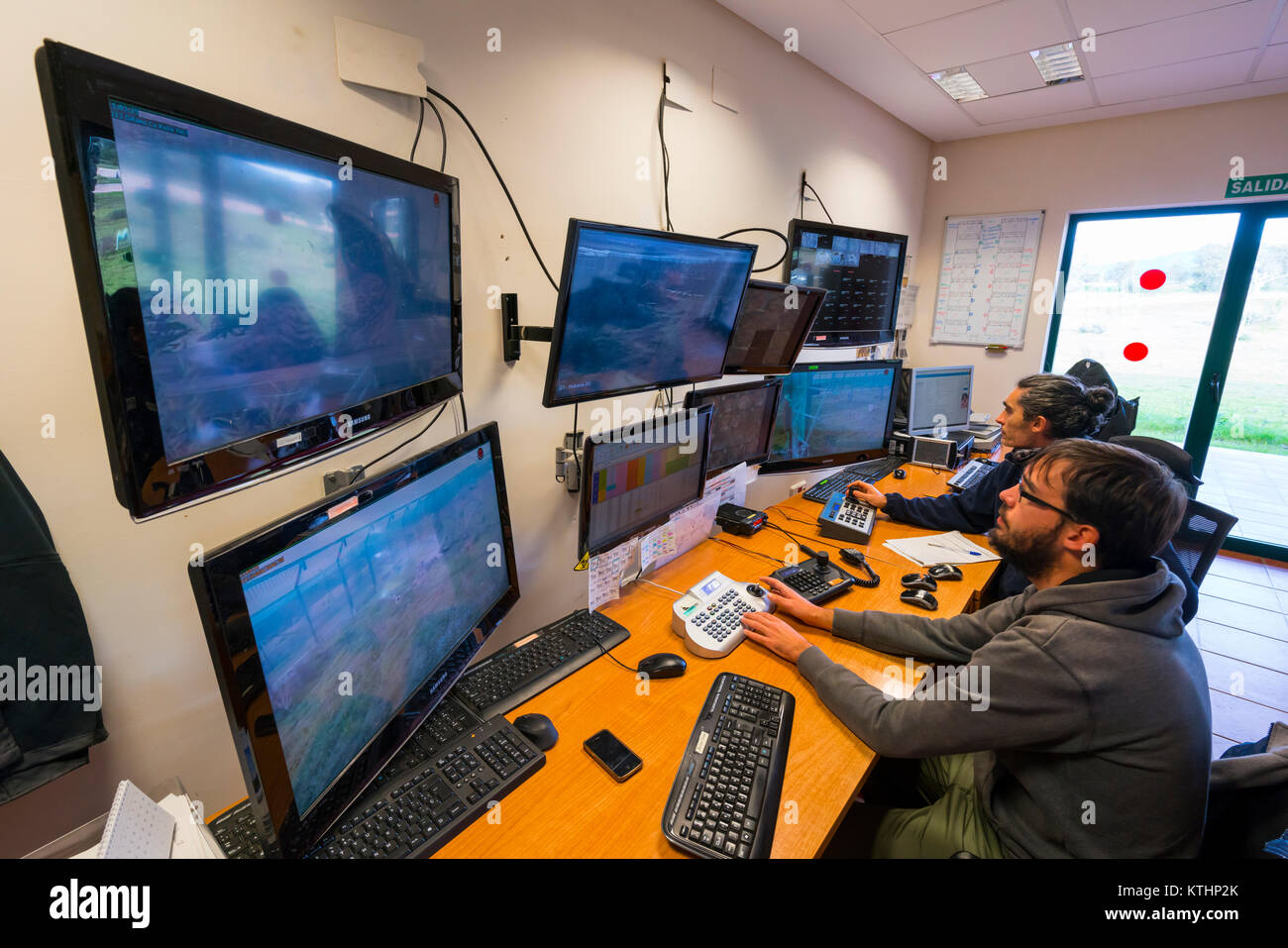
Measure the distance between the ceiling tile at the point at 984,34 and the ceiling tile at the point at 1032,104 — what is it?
720 millimetres

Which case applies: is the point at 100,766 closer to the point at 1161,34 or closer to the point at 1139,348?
the point at 1161,34

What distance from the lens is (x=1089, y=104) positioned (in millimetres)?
3395

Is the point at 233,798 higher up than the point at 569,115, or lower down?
lower down

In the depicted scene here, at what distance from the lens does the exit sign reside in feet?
10.9

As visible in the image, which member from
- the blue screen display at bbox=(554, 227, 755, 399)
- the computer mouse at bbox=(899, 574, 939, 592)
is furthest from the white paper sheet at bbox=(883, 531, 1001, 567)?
the blue screen display at bbox=(554, 227, 755, 399)

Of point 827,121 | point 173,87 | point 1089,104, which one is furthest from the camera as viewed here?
point 1089,104

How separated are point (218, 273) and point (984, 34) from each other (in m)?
3.18

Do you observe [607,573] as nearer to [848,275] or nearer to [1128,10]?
[848,275]

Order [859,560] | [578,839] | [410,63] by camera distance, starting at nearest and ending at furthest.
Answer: [578,839] < [410,63] < [859,560]

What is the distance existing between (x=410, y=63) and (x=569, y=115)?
528 millimetres

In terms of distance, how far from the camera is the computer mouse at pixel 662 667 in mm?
1359

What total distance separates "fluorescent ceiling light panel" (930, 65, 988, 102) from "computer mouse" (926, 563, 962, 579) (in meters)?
2.56
